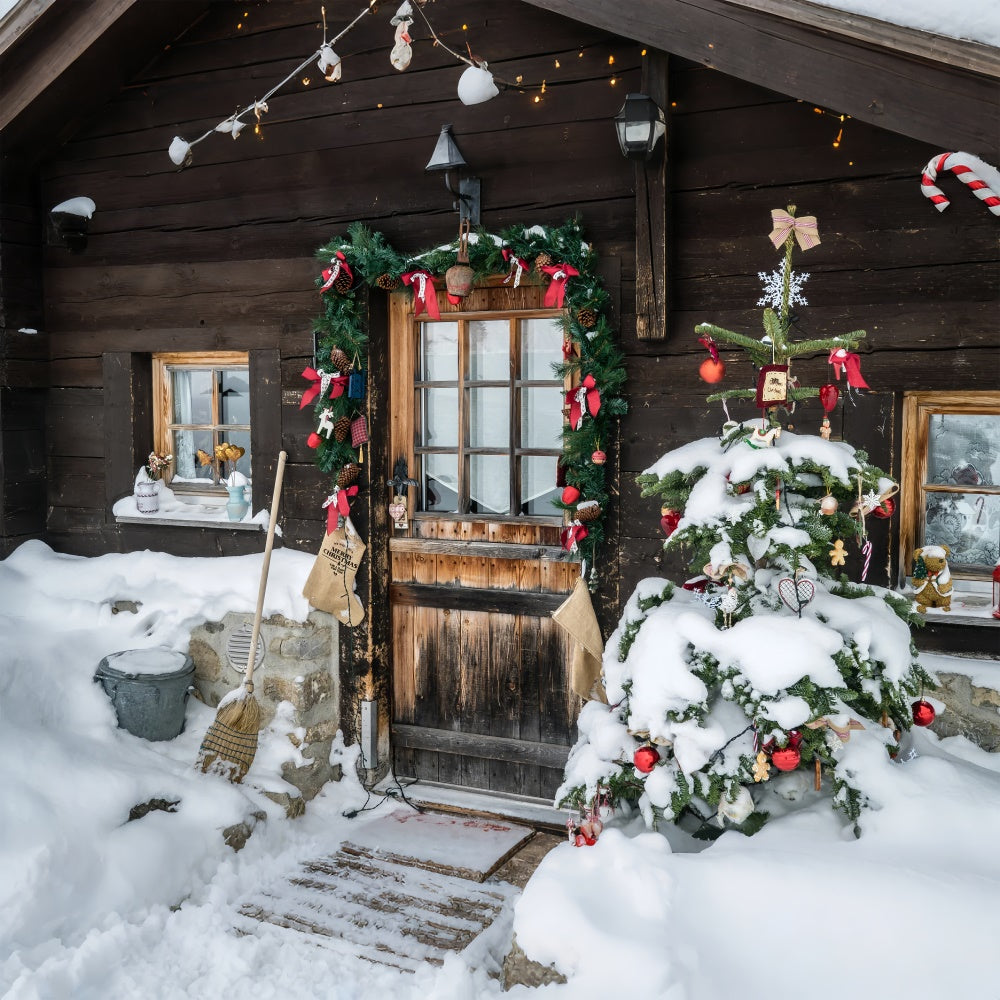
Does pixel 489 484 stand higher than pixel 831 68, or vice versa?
pixel 831 68

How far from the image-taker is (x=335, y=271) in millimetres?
4520

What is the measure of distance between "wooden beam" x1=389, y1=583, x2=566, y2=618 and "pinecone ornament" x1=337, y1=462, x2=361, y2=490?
2.06 ft

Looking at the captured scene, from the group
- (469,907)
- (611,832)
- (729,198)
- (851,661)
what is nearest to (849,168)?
(729,198)

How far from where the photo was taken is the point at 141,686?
15.1 feet

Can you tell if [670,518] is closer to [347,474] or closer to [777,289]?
[777,289]

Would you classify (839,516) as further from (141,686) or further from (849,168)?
(141,686)

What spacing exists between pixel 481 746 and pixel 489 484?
1386mm

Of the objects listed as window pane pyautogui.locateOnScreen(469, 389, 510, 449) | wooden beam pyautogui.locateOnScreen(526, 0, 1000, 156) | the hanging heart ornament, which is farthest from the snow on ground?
wooden beam pyautogui.locateOnScreen(526, 0, 1000, 156)

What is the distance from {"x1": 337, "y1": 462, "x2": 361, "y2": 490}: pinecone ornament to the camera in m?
4.73

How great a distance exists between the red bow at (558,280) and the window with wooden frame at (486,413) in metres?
0.36

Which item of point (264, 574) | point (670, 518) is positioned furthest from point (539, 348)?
point (264, 574)

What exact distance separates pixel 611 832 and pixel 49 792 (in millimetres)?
2486

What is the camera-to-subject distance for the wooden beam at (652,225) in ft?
13.0

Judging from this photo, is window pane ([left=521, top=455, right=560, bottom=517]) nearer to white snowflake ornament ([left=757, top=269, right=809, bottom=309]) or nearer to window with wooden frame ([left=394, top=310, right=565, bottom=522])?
window with wooden frame ([left=394, top=310, right=565, bottom=522])
